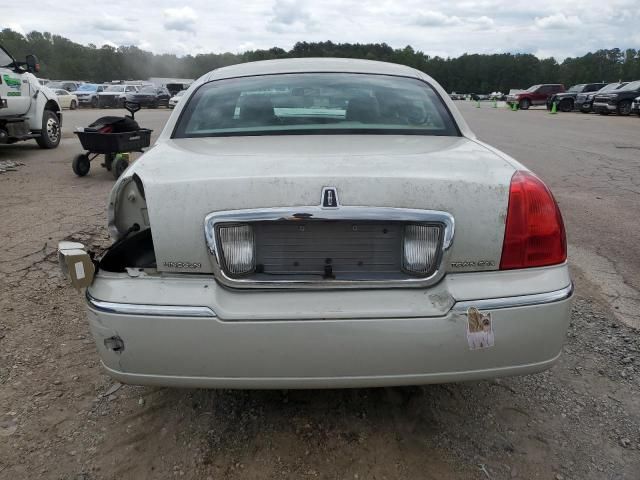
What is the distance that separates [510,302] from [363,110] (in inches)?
55.8

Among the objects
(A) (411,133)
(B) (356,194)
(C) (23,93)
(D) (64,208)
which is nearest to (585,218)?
(A) (411,133)

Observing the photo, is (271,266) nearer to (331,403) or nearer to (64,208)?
(331,403)

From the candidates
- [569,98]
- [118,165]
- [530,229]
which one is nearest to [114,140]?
[118,165]

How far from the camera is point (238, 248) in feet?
6.01

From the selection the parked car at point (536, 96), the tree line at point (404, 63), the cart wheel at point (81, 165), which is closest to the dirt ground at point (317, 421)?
the cart wheel at point (81, 165)

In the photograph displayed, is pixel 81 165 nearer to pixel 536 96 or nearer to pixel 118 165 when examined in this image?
pixel 118 165

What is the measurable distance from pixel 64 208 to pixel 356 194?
Result: 5110 millimetres

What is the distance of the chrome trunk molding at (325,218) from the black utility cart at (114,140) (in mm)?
5801

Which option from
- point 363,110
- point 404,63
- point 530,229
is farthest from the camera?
point 404,63

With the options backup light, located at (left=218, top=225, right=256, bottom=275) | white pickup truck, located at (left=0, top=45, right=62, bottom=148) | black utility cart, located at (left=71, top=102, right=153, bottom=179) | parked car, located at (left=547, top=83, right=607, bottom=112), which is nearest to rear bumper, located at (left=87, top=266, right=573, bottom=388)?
backup light, located at (left=218, top=225, right=256, bottom=275)

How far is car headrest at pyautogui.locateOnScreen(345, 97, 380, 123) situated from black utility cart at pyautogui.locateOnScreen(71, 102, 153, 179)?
5098 mm

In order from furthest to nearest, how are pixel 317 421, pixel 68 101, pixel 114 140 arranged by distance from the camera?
1. pixel 68 101
2. pixel 114 140
3. pixel 317 421

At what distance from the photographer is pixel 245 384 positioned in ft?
6.03

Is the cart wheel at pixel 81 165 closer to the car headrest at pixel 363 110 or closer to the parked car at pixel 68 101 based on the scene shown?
the car headrest at pixel 363 110
